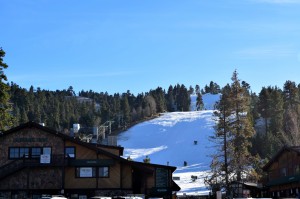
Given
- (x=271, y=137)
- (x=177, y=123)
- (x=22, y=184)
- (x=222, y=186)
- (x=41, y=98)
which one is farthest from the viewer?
(x=41, y=98)

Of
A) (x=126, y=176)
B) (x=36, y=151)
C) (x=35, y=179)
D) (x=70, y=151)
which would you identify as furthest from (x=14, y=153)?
(x=126, y=176)

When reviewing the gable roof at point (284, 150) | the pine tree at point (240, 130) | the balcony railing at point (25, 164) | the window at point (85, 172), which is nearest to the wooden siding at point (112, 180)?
the window at point (85, 172)

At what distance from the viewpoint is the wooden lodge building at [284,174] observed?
47.5m

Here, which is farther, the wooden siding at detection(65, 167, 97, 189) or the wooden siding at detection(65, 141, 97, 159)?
the wooden siding at detection(65, 141, 97, 159)

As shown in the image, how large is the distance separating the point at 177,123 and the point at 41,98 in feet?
199

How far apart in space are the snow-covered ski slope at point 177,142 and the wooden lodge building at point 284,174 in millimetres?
23149

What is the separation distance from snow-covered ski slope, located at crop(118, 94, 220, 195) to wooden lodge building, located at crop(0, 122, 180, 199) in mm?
32817

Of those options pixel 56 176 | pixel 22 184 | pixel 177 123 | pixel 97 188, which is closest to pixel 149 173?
pixel 97 188

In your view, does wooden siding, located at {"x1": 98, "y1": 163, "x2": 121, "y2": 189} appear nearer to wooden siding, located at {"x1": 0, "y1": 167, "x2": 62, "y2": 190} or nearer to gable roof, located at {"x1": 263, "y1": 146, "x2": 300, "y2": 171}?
wooden siding, located at {"x1": 0, "y1": 167, "x2": 62, "y2": 190}

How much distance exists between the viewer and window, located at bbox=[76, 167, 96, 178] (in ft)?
150

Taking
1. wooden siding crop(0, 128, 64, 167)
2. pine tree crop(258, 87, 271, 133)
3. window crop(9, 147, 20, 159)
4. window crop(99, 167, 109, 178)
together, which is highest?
pine tree crop(258, 87, 271, 133)

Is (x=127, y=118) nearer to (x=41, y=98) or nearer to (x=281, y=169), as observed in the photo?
(x=41, y=98)

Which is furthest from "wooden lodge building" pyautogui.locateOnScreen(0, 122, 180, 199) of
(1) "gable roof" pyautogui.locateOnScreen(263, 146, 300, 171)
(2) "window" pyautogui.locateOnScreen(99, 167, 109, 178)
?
(1) "gable roof" pyautogui.locateOnScreen(263, 146, 300, 171)

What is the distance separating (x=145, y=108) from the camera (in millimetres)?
184125
